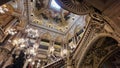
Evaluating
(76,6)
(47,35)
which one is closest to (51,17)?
(47,35)

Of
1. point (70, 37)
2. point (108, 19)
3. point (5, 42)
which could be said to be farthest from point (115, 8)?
point (70, 37)

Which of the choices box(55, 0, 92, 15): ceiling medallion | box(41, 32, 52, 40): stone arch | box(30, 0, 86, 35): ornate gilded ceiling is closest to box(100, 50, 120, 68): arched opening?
box(55, 0, 92, 15): ceiling medallion

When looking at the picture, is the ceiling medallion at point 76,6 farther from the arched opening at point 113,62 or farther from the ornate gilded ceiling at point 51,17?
the ornate gilded ceiling at point 51,17

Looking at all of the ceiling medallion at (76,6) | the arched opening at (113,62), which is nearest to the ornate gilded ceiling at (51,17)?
the arched opening at (113,62)

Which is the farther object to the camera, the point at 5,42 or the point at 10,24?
the point at 10,24

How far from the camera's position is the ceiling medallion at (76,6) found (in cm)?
332

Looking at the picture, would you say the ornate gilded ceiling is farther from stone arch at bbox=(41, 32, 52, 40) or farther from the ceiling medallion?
the ceiling medallion

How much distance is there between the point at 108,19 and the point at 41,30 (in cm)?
1300

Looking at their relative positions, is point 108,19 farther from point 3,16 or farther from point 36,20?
point 36,20

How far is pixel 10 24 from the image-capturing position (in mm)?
13625

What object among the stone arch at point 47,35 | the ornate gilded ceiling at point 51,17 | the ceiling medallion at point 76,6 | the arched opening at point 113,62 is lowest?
the stone arch at point 47,35

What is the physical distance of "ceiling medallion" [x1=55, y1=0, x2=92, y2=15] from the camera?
3.32 m

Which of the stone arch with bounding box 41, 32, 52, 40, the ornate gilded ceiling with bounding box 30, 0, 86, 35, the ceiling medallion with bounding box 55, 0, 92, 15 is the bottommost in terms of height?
the stone arch with bounding box 41, 32, 52, 40

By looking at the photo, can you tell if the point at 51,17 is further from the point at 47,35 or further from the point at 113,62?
the point at 113,62
